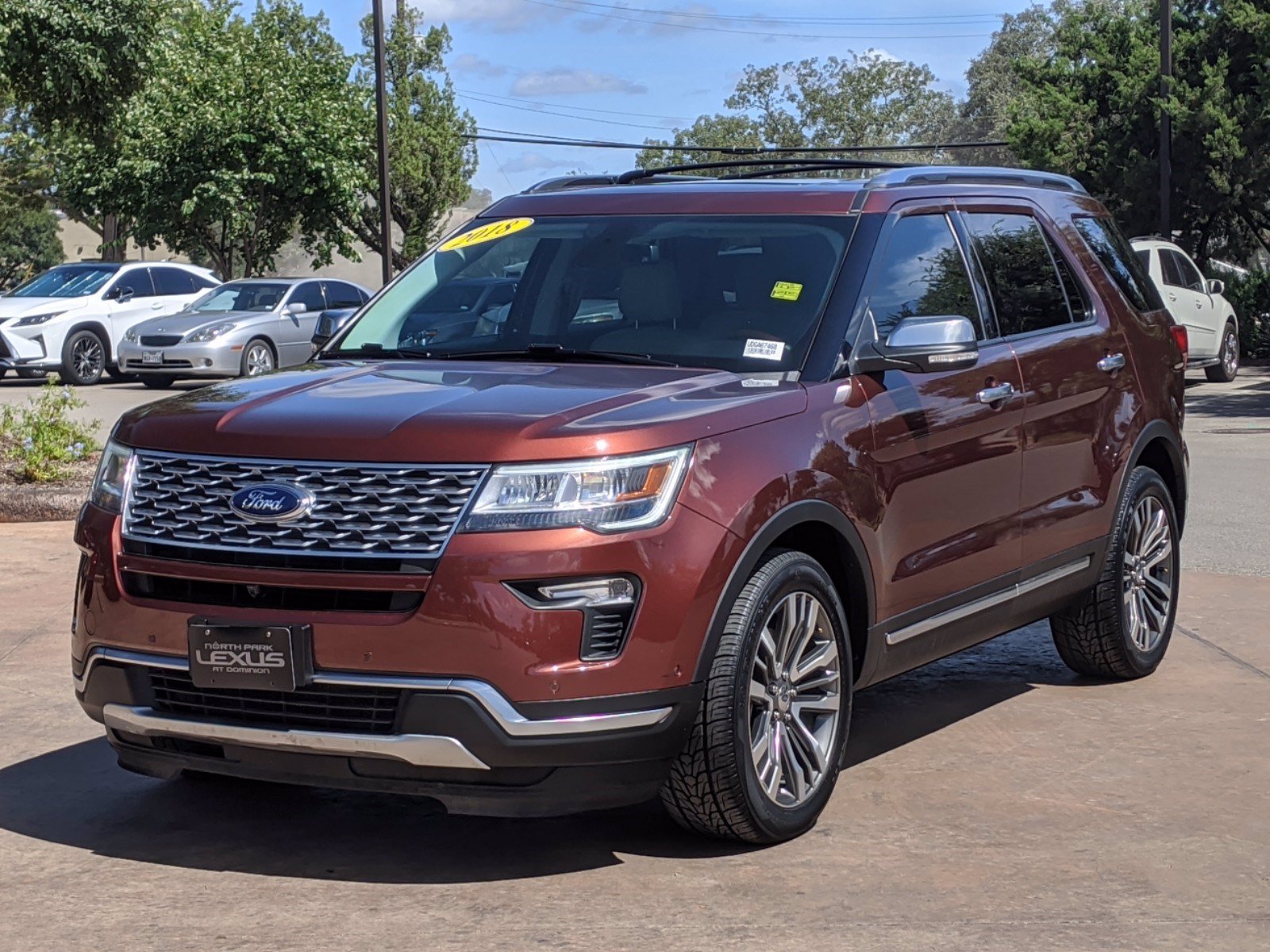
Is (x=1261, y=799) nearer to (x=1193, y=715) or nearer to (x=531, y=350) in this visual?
(x=1193, y=715)

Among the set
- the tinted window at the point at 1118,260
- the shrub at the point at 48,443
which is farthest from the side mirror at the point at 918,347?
the shrub at the point at 48,443

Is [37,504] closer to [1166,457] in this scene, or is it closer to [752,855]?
[1166,457]

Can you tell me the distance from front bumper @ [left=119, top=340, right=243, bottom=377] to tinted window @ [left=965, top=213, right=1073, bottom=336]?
18.0 m

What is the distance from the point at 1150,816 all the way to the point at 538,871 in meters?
1.85

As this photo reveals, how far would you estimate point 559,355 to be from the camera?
5465 millimetres

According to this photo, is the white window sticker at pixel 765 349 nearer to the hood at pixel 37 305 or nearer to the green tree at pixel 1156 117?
the hood at pixel 37 305

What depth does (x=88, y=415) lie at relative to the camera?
1978 cm

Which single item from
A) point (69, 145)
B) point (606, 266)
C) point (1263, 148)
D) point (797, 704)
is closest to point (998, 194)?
point (606, 266)

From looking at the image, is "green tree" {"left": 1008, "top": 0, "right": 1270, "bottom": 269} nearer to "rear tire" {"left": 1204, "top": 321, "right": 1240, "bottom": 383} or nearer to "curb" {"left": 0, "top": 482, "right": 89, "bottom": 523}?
"rear tire" {"left": 1204, "top": 321, "right": 1240, "bottom": 383}

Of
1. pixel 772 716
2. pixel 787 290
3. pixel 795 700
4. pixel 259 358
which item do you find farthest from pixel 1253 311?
pixel 772 716

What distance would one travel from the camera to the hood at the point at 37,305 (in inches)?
964

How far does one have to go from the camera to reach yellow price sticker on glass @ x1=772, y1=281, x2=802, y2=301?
548 centimetres

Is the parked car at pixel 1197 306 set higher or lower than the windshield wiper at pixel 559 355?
lower

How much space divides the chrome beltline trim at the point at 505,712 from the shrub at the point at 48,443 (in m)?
7.67
